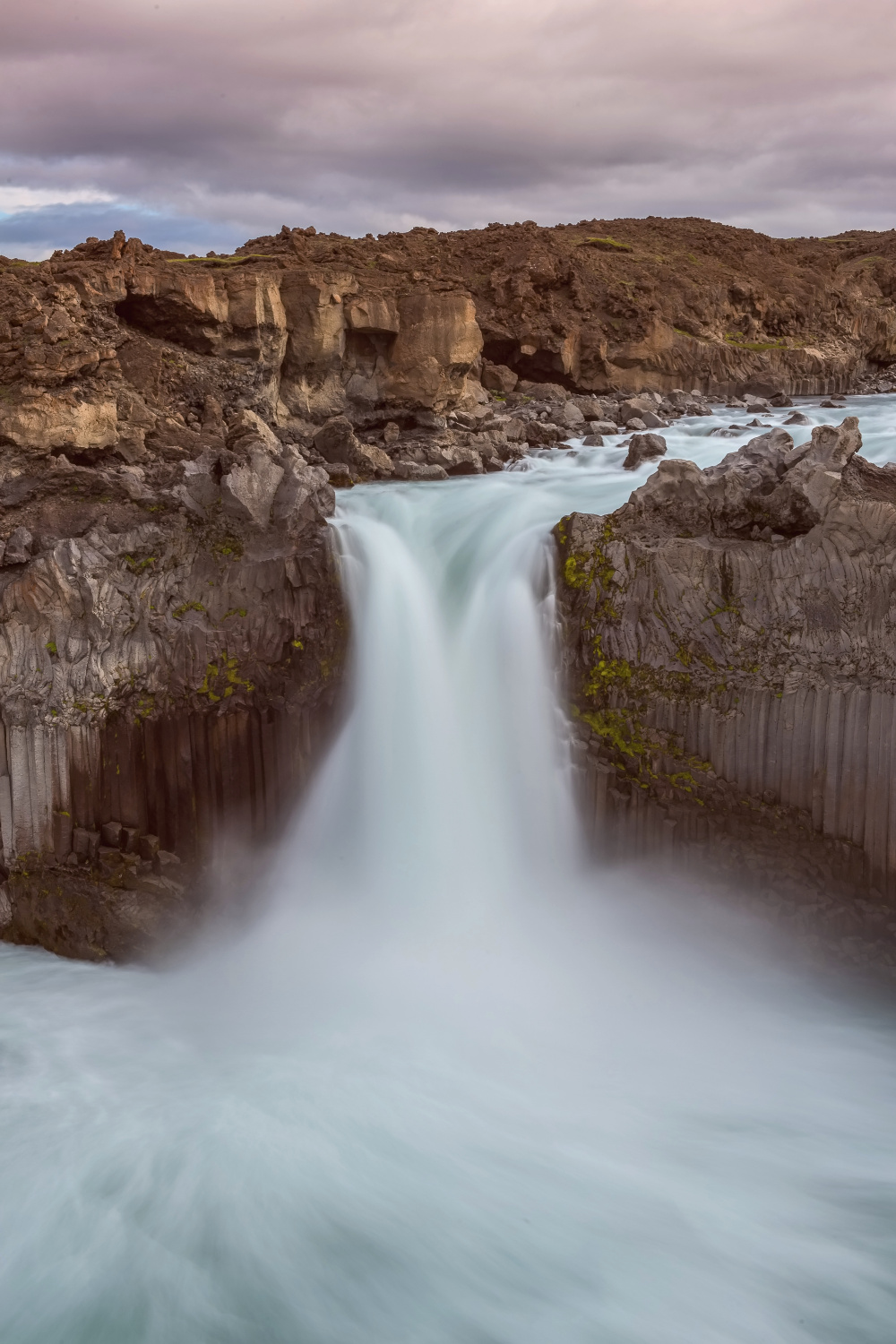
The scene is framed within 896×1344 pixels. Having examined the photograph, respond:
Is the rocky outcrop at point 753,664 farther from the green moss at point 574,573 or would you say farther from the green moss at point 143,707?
the green moss at point 143,707

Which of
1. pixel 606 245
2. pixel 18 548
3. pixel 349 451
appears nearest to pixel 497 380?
pixel 349 451

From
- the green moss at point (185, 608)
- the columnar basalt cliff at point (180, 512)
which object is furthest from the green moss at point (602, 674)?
the green moss at point (185, 608)

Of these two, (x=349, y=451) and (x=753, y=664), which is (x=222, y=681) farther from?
(x=349, y=451)

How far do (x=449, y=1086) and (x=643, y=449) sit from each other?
38.1ft

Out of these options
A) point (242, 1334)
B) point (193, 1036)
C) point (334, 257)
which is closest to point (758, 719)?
point (193, 1036)

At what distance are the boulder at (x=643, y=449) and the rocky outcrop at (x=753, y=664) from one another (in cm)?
542

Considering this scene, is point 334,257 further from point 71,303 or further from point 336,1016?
point 336,1016

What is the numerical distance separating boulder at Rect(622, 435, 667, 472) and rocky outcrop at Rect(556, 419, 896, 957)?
213 inches

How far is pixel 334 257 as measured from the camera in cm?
2181

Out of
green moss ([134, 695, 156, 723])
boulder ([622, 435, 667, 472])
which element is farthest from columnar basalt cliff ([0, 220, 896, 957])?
boulder ([622, 435, 667, 472])

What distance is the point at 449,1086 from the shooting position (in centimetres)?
804

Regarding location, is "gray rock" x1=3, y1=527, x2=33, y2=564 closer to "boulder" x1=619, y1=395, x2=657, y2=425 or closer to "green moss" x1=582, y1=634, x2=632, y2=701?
"green moss" x1=582, y1=634, x2=632, y2=701

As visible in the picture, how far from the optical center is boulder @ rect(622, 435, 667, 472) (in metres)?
16.6

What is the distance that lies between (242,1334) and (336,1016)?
3.45 m
